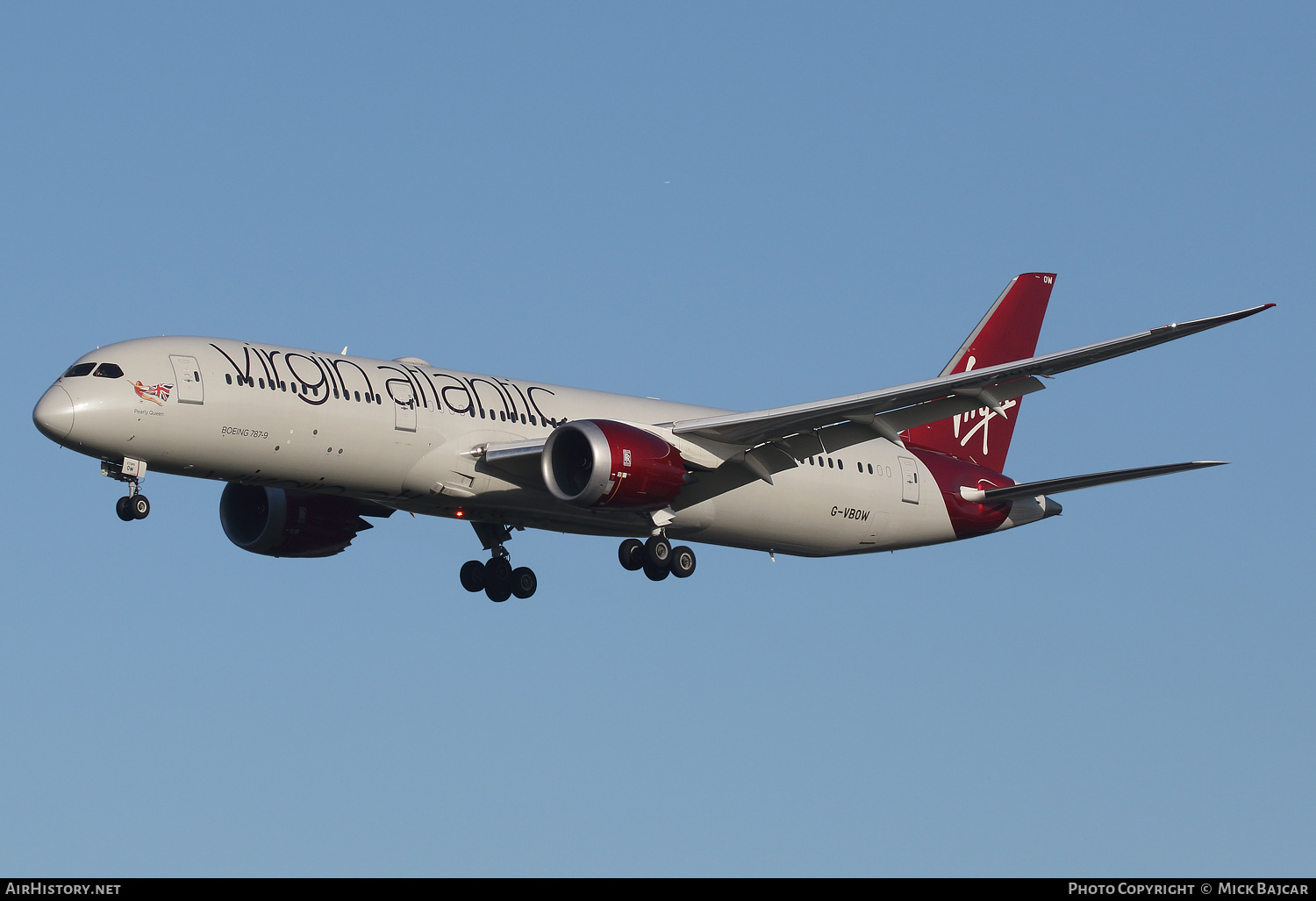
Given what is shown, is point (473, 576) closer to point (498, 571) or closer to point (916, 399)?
point (498, 571)

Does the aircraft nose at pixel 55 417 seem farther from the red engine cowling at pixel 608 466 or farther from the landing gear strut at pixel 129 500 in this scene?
A: the red engine cowling at pixel 608 466

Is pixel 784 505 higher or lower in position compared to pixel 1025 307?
lower

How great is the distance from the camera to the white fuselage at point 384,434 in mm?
36219

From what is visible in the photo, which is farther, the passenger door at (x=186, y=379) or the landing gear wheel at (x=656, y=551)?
the landing gear wheel at (x=656, y=551)

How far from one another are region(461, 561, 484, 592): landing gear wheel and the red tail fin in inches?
499

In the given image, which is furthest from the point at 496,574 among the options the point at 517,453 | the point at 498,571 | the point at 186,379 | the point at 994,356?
the point at 994,356

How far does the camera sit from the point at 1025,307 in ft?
170

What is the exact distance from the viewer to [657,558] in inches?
1655

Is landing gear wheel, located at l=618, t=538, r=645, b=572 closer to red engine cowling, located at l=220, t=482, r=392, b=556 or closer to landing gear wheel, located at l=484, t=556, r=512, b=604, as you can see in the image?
landing gear wheel, located at l=484, t=556, r=512, b=604

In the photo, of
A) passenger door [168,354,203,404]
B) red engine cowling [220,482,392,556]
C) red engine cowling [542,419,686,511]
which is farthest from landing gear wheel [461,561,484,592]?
passenger door [168,354,203,404]

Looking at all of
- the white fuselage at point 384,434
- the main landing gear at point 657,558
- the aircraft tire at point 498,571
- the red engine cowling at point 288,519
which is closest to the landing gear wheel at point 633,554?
the main landing gear at point 657,558
